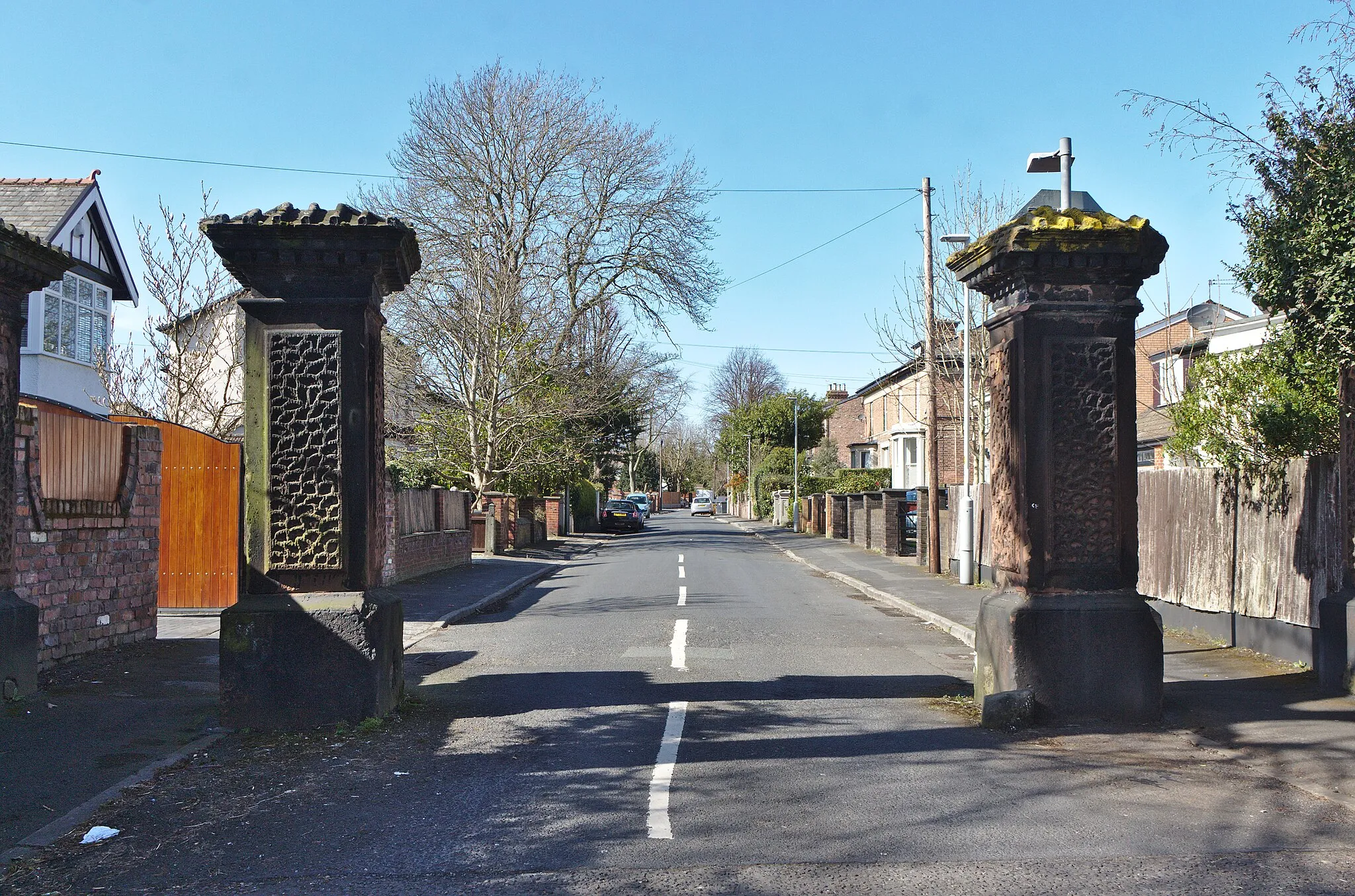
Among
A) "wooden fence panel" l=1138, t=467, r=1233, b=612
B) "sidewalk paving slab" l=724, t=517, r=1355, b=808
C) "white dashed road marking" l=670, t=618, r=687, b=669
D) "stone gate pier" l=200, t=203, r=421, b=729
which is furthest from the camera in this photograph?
"wooden fence panel" l=1138, t=467, r=1233, b=612

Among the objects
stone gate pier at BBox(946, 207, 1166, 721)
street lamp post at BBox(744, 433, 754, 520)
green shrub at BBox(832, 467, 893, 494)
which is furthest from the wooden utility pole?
street lamp post at BBox(744, 433, 754, 520)

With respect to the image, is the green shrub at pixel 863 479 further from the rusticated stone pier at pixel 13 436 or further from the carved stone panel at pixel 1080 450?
the rusticated stone pier at pixel 13 436

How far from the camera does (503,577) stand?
2288 centimetres

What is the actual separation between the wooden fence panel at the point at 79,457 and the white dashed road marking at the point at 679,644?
6024 mm

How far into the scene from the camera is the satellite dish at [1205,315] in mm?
16914

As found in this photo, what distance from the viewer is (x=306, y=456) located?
7.99m

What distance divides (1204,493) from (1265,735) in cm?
513

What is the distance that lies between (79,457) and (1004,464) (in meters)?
8.64

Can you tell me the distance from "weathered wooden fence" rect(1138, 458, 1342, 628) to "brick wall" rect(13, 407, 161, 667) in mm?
10534

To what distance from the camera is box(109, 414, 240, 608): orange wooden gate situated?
14.7 metres

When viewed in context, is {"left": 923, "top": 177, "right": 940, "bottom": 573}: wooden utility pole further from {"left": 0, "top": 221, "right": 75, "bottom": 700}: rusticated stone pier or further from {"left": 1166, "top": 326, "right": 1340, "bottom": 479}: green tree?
{"left": 0, "top": 221, "right": 75, "bottom": 700}: rusticated stone pier

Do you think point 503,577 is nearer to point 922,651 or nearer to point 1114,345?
point 922,651

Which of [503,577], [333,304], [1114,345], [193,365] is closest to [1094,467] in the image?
[1114,345]

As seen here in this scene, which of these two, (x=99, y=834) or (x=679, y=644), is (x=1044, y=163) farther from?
(x=99, y=834)
